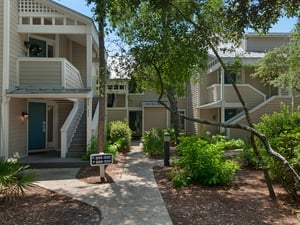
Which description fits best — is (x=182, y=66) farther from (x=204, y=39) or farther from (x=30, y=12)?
(x=30, y=12)

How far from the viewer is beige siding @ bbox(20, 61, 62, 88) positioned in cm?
1202

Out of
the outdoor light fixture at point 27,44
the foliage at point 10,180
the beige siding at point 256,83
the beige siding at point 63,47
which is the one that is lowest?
the foliage at point 10,180

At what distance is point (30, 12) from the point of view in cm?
1224

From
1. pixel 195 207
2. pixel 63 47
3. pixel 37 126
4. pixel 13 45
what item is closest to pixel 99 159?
pixel 195 207

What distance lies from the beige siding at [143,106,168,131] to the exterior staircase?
10.2 m

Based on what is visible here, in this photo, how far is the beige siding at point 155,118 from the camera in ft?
81.0

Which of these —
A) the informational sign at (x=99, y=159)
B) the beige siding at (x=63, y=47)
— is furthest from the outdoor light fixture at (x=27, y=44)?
the informational sign at (x=99, y=159)

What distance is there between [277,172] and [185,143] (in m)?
2.79

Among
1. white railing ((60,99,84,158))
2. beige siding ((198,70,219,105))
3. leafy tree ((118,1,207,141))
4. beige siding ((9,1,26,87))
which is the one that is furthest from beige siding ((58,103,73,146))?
beige siding ((198,70,219,105))

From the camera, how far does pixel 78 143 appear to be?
13336 mm

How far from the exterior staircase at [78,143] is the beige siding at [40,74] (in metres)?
2.79

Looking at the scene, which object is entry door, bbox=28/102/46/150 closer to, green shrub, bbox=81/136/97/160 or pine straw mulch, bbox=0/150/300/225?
green shrub, bbox=81/136/97/160

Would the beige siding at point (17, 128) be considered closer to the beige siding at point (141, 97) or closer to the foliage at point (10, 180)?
the foliage at point (10, 180)

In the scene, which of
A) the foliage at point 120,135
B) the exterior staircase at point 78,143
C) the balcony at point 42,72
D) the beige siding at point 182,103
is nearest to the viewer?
the balcony at point 42,72
